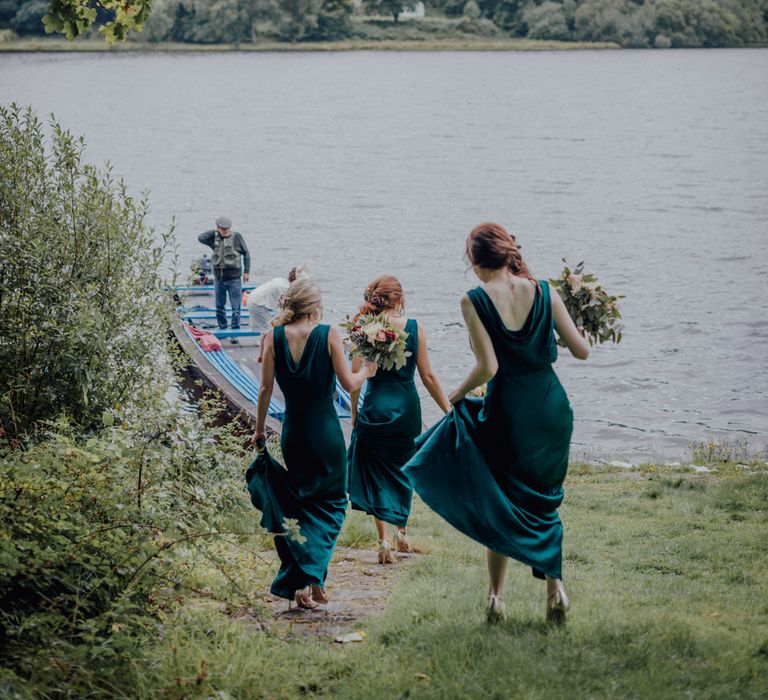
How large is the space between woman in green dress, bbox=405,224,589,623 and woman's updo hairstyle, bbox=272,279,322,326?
1.24m

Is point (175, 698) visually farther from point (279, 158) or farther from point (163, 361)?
point (279, 158)

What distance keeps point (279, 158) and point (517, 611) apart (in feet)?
191

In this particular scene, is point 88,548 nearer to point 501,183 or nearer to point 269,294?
point 269,294

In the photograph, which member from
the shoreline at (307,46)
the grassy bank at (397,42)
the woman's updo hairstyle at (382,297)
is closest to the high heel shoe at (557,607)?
the woman's updo hairstyle at (382,297)

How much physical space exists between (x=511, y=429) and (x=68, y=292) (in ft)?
16.4

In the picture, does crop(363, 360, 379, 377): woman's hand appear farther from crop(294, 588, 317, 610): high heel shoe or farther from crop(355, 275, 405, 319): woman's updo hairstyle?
crop(294, 588, 317, 610): high heel shoe

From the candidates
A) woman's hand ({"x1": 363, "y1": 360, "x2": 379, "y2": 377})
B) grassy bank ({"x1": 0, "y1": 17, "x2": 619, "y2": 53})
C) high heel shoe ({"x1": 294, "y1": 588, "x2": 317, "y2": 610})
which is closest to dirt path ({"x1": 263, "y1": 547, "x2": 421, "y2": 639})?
high heel shoe ({"x1": 294, "y1": 588, "x2": 317, "y2": 610})

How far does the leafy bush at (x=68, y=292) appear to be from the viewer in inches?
359

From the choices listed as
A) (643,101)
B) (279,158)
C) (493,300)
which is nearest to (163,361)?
(493,300)

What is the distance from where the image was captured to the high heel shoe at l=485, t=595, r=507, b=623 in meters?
6.14

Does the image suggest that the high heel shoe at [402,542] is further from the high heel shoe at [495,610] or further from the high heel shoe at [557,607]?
the high heel shoe at [557,607]

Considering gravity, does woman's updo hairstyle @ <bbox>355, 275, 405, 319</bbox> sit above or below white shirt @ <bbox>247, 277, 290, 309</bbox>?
above

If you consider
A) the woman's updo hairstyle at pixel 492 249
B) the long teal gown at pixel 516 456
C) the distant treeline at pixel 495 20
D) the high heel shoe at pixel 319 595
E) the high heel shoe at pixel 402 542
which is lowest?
the high heel shoe at pixel 402 542

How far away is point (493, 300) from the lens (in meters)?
6.09
